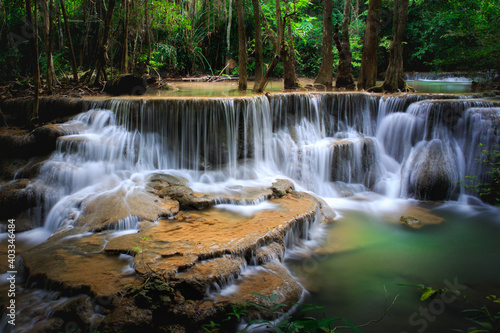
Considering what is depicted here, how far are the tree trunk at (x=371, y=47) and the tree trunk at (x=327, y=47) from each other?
116 cm

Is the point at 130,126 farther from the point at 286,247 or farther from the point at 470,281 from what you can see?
the point at 470,281

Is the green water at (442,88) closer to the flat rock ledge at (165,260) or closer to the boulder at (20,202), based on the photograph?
the flat rock ledge at (165,260)

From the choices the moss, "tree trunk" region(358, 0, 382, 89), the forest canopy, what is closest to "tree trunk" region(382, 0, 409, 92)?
"tree trunk" region(358, 0, 382, 89)

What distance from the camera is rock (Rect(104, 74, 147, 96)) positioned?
35.2ft

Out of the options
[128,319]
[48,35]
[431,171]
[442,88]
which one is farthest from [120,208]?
[442,88]

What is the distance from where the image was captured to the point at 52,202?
6891mm

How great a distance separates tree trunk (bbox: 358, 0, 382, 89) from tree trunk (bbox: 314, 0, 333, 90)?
1158 mm

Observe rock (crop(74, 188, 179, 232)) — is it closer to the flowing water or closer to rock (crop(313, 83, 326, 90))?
the flowing water

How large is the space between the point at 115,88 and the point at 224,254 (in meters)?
7.68

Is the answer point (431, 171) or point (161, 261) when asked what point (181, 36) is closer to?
point (431, 171)

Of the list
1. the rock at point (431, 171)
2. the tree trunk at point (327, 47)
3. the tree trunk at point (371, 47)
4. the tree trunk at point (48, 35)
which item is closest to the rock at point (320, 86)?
the tree trunk at point (327, 47)

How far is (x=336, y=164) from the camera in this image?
9523mm

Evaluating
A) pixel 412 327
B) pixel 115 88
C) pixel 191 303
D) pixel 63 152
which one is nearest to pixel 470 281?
pixel 412 327

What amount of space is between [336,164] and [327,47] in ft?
18.7
